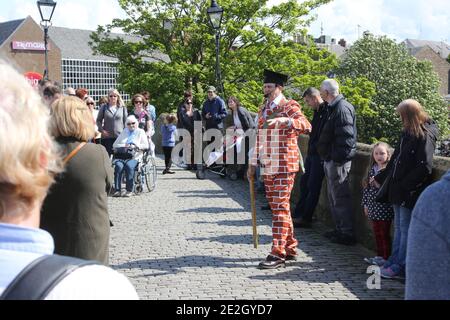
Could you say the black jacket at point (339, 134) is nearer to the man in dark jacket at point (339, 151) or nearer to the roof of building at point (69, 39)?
the man in dark jacket at point (339, 151)

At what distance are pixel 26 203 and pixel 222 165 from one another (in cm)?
1354

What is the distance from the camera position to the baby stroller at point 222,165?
14.0 m

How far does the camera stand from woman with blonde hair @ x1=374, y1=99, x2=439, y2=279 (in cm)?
621

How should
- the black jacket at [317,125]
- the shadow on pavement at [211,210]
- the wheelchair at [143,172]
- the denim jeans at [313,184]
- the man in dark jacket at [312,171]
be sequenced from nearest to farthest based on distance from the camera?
the black jacket at [317,125] → the man in dark jacket at [312,171] → the denim jeans at [313,184] → the shadow on pavement at [211,210] → the wheelchair at [143,172]

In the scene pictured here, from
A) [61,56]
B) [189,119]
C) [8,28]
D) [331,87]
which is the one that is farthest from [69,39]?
[331,87]

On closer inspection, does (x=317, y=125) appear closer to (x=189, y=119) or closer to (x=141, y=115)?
(x=141, y=115)

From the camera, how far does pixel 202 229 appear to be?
9.20m

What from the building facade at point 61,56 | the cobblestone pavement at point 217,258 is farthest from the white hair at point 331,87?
the building facade at point 61,56

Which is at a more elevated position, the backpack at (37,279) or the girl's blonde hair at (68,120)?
the girl's blonde hair at (68,120)

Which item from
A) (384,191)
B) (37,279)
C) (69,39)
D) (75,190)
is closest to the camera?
(37,279)

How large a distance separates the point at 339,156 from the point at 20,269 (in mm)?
6673

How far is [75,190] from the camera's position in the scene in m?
4.25

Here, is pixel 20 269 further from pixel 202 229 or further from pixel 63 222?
pixel 202 229
